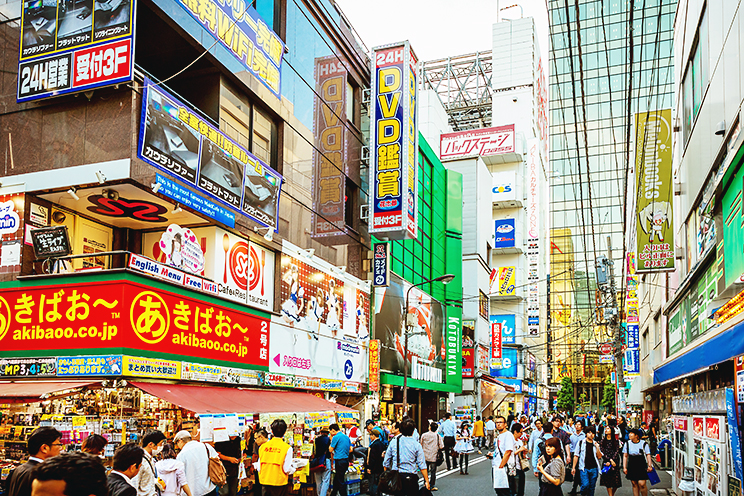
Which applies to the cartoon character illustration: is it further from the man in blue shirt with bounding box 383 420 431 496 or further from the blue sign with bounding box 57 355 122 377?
the blue sign with bounding box 57 355 122 377

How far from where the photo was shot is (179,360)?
47.8ft

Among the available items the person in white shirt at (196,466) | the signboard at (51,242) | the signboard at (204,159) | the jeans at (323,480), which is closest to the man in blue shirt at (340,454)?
the jeans at (323,480)

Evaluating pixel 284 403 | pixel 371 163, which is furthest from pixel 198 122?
pixel 371 163

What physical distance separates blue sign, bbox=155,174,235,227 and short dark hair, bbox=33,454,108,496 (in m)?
11.8

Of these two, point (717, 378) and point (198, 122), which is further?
point (198, 122)

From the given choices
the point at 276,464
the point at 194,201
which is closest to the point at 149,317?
the point at 194,201

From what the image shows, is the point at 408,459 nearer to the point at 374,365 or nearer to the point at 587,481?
the point at 587,481

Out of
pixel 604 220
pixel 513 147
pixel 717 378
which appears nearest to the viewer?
pixel 717 378

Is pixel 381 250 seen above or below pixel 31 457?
above

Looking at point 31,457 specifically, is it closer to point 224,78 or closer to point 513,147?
point 224,78

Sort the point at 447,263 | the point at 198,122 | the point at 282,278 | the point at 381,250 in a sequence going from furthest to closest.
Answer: the point at 447,263
the point at 381,250
the point at 282,278
the point at 198,122

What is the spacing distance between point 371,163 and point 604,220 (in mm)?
80372

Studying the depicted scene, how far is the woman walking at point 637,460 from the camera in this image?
1437 cm

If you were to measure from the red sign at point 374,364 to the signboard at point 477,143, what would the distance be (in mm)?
34410
